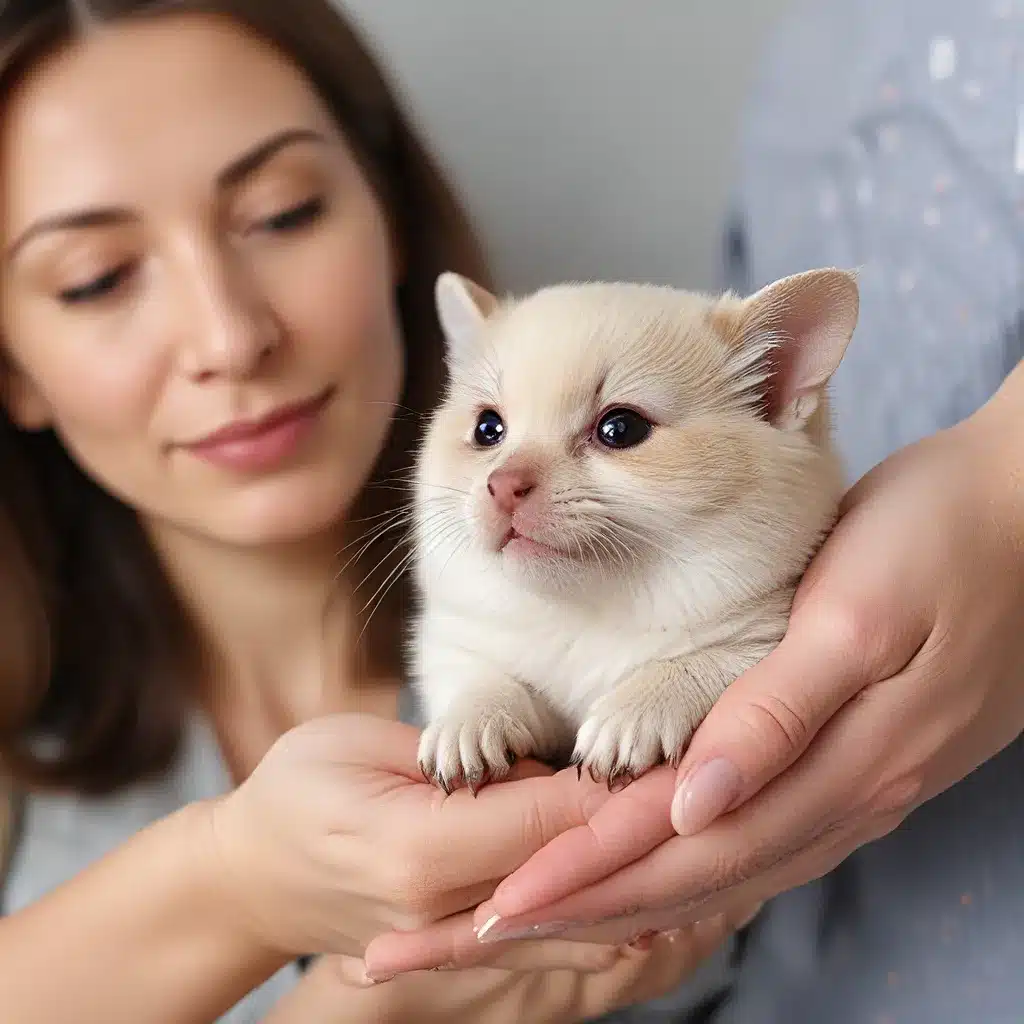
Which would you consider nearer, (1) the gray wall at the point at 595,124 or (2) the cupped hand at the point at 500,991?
(2) the cupped hand at the point at 500,991

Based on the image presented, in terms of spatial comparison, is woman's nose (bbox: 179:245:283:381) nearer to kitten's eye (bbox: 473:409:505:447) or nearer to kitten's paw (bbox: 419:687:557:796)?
kitten's eye (bbox: 473:409:505:447)

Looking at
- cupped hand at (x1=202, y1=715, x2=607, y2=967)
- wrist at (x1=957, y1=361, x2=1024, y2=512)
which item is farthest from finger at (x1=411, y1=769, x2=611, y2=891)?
wrist at (x1=957, y1=361, x2=1024, y2=512)

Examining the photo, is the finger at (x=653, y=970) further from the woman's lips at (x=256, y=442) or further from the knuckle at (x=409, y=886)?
the woman's lips at (x=256, y=442)

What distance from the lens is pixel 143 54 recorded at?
1.11 m

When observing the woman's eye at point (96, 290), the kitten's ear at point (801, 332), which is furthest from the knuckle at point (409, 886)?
the woman's eye at point (96, 290)

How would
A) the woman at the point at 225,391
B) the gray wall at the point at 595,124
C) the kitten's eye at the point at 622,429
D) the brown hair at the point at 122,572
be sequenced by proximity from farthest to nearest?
the gray wall at the point at 595,124, the brown hair at the point at 122,572, the woman at the point at 225,391, the kitten's eye at the point at 622,429

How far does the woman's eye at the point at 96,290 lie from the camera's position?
112cm

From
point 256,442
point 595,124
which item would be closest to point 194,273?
point 256,442

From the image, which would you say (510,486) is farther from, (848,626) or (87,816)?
(87,816)

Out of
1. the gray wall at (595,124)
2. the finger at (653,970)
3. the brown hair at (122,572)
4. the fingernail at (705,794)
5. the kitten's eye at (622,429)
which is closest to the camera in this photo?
the fingernail at (705,794)

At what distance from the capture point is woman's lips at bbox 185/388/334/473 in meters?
1.16

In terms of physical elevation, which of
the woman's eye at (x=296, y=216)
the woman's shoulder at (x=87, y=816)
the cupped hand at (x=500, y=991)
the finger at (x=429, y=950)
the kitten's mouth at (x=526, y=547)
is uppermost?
the woman's eye at (x=296, y=216)

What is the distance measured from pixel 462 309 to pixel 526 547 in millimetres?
317

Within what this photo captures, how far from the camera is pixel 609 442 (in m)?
0.84
